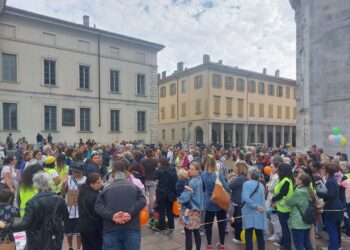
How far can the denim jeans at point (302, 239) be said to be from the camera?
14.8 ft

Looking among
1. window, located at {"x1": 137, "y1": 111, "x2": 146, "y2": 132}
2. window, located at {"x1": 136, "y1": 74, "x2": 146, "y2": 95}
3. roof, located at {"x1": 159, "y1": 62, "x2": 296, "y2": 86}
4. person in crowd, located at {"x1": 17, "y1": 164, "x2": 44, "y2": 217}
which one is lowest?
person in crowd, located at {"x1": 17, "y1": 164, "x2": 44, "y2": 217}

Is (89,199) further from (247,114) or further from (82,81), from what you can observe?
(247,114)

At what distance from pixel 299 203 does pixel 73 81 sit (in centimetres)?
2424

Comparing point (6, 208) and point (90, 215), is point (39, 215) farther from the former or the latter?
point (6, 208)

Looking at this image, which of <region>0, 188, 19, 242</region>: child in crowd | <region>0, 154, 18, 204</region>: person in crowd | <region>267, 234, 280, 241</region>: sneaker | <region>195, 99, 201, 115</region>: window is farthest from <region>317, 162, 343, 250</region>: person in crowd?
<region>195, 99, 201, 115</region>: window

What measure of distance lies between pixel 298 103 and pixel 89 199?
16.1 metres

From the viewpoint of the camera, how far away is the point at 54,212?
354 centimetres

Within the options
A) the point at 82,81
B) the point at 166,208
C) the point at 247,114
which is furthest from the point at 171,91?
the point at 166,208

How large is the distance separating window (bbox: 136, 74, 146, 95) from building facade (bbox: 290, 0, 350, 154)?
18401 millimetres

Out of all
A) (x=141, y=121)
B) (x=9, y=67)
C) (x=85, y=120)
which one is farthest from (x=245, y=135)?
(x=9, y=67)

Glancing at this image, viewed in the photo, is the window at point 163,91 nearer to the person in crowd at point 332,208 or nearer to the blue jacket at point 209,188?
the blue jacket at point 209,188

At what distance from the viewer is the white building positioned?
22062 millimetres

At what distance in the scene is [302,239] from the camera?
4.51m

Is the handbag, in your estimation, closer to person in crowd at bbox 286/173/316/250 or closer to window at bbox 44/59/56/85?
person in crowd at bbox 286/173/316/250
